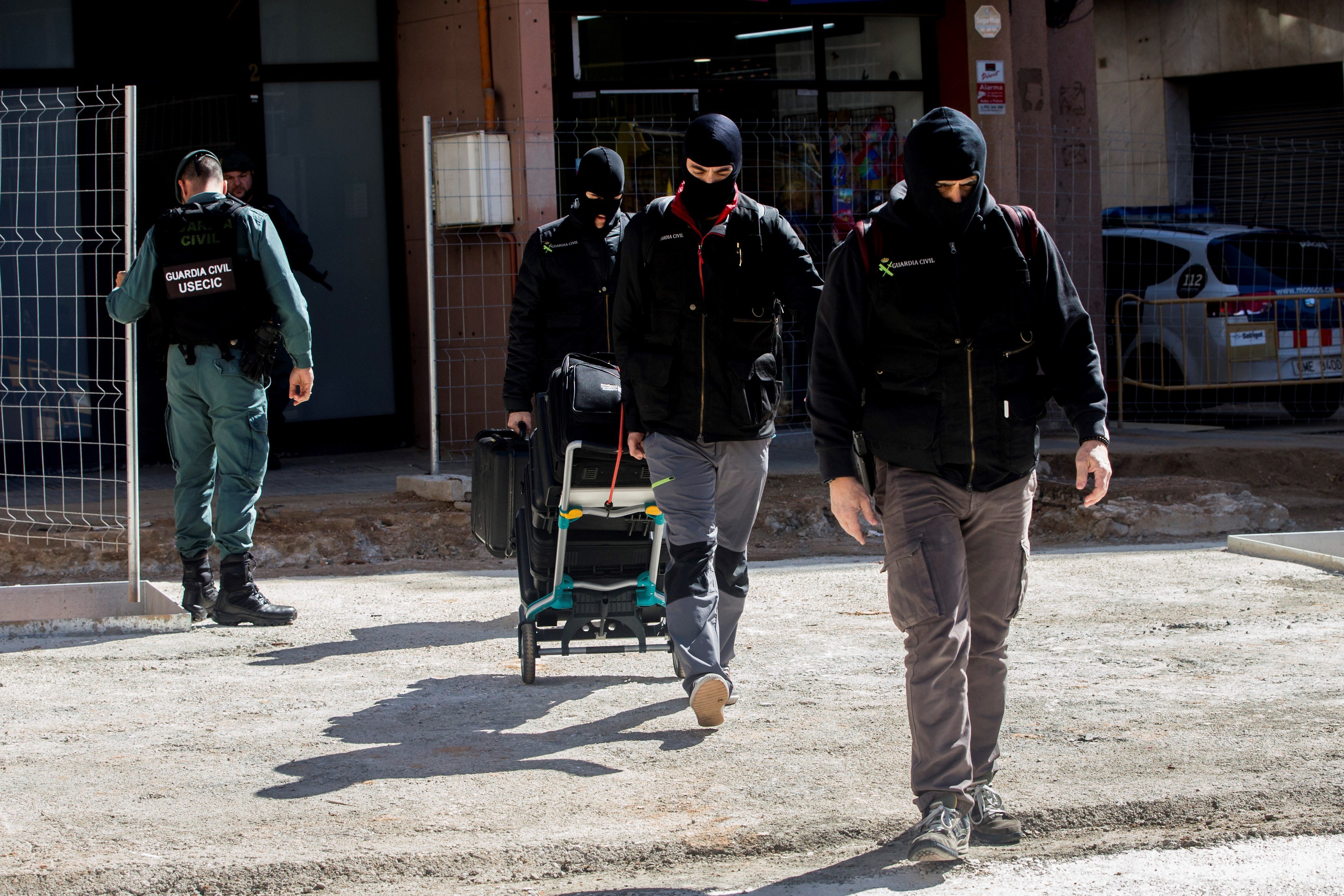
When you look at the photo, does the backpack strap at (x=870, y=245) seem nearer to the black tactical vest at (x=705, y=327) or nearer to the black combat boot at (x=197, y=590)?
the black tactical vest at (x=705, y=327)

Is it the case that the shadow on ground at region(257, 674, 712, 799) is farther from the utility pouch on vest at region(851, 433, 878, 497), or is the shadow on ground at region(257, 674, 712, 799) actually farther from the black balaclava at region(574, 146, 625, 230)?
the black balaclava at region(574, 146, 625, 230)

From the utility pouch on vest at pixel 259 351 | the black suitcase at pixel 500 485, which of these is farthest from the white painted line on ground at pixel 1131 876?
the utility pouch on vest at pixel 259 351

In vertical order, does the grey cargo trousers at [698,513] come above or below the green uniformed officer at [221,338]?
below

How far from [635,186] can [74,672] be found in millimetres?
6770

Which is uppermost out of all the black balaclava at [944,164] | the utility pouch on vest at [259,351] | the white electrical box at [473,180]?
the white electrical box at [473,180]

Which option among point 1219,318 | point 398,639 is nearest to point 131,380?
point 398,639

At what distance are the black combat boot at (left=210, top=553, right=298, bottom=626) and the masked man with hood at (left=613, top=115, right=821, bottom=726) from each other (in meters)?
2.50

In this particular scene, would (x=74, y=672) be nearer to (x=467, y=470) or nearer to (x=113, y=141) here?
(x=467, y=470)

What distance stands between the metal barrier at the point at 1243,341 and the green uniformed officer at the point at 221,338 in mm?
8347

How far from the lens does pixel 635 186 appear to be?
11.3 m

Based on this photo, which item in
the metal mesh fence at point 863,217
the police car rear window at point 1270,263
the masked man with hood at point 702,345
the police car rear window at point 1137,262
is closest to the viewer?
the masked man with hood at point 702,345

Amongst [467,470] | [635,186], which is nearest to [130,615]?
[467,470]

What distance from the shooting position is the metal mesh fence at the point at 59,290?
9.73 metres

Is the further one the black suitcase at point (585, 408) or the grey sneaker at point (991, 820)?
the black suitcase at point (585, 408)
